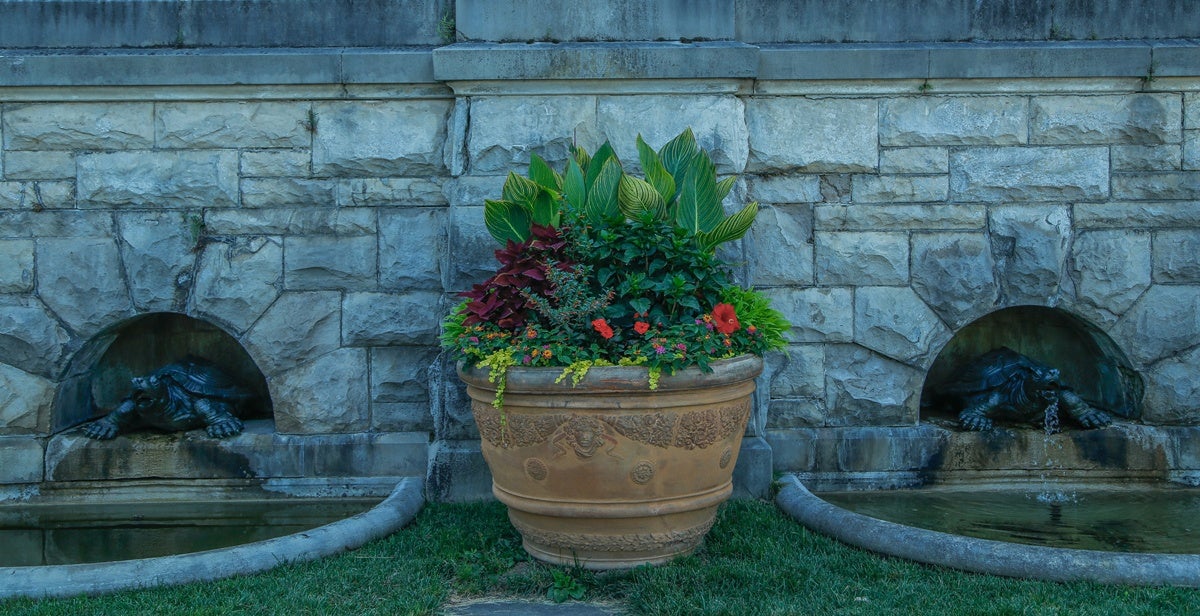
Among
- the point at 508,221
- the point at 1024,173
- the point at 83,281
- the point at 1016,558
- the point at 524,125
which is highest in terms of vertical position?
the point at 524,125

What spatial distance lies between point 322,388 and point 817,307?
2.44 m

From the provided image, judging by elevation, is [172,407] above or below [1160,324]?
below

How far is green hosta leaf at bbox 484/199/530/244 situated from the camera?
14.6ft

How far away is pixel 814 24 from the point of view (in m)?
5.46

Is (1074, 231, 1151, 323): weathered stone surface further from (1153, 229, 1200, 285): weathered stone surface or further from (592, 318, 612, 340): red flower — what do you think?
(592, 318, 612, 340): red flower

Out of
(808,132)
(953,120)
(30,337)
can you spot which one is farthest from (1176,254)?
(30,337)

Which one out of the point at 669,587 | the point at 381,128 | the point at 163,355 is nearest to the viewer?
the point at 669,587

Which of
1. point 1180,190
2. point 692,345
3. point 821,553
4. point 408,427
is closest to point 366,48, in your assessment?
point 408,427

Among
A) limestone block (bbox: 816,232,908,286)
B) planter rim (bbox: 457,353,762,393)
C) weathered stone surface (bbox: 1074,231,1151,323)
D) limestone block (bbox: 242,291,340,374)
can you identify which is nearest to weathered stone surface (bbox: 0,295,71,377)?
limestone block (bbox: 242,291,340,374)

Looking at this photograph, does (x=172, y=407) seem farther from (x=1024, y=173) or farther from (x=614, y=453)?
(x=1024, y=173)

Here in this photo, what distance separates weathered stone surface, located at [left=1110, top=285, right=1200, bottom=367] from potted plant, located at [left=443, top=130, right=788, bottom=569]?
2.19 m

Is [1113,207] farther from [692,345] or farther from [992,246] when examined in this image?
[692,345]

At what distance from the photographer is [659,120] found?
5066 mm

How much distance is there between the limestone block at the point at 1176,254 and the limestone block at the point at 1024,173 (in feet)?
1.39
